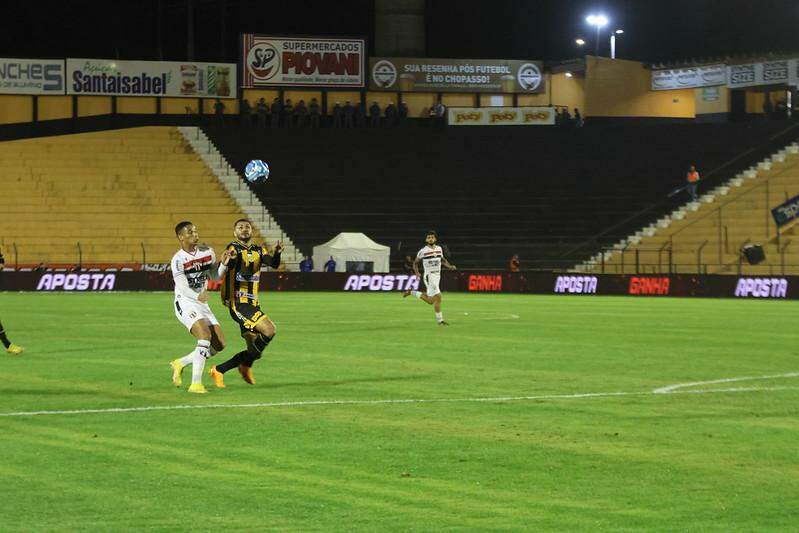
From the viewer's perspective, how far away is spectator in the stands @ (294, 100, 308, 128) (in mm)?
67375

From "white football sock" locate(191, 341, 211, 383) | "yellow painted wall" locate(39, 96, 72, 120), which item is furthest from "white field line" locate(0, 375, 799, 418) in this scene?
"yellow painted wall" locate(39, 96, 72, 120)

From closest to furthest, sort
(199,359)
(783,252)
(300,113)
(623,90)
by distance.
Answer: (199,359)
(783,252)
(300,113)
(623,90)

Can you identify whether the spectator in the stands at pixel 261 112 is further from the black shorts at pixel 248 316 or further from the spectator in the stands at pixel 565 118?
the black shorts at pixel 248 316

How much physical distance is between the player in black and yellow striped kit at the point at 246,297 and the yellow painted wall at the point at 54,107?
54.1 m

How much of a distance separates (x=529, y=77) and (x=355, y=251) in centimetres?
2592

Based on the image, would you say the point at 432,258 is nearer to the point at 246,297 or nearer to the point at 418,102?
the point at 246,297

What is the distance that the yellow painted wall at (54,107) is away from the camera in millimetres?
67438

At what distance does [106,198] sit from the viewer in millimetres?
58500

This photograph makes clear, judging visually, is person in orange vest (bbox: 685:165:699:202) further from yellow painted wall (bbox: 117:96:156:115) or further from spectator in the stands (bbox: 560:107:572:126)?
yellow painted wall (bbox: 117:96:156:115)

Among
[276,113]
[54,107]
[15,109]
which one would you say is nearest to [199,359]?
[276,113]

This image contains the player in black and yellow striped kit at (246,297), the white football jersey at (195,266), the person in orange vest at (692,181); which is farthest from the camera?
the person in orange vest at (692,181)

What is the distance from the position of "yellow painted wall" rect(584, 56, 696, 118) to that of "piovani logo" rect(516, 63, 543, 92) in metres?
2.86

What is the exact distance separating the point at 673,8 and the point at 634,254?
24.7 m

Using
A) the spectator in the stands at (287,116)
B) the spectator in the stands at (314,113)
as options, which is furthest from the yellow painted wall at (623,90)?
the spectator in the stands at (287,116)
